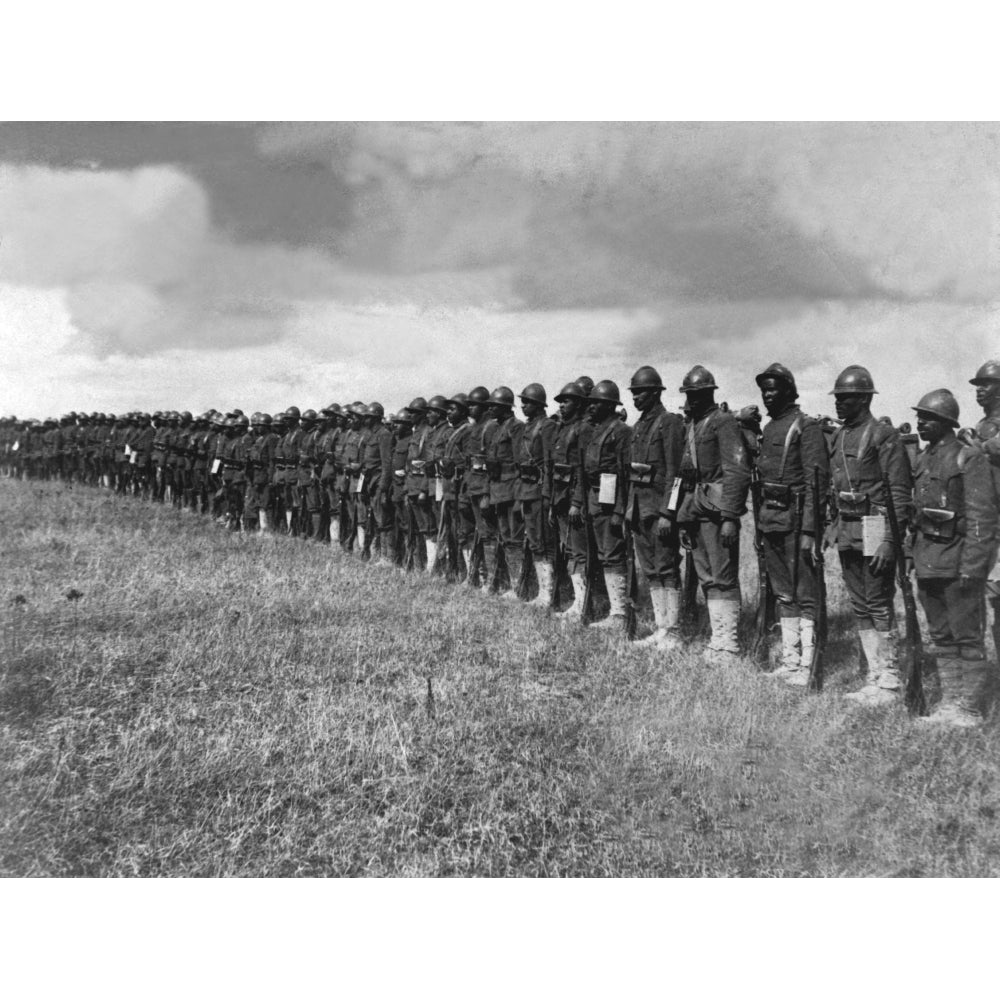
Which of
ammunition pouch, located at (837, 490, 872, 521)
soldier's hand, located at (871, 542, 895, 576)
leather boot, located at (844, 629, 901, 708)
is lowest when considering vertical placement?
leather boot, located at (844, 629, 901, 708)

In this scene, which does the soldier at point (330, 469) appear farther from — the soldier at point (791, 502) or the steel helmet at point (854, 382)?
the steel helmet at point (854, 382)

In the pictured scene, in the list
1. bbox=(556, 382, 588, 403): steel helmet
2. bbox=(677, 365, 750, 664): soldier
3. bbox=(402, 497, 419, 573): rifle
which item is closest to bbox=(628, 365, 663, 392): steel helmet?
bbox=(677, 365, 750, 664): soldier

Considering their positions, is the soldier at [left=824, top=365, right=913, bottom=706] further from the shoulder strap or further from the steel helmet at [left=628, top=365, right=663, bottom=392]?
the steel helmet at [left=628, top=365, right=663, bottom=392]

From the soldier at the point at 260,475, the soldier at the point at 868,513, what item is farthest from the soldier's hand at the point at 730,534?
the soldier at the point at 260,475

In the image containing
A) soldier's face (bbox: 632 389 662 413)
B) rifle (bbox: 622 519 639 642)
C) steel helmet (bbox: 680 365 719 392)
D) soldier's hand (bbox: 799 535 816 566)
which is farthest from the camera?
rifle (bbox: 622 519 639 642)

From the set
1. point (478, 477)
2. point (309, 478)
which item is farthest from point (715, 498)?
point (309, 478)

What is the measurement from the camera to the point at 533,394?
10469 millimetres

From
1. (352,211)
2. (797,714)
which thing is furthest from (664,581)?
(352,211)

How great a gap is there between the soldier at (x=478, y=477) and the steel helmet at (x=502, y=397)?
200 mm

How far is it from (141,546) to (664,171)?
10.0m

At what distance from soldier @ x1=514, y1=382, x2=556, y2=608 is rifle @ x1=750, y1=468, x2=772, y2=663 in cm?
288

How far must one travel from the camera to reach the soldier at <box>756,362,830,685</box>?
282 inches

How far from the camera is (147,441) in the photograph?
2195cm

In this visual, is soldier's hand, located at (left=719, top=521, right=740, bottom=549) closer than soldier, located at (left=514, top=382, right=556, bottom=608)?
Yes
